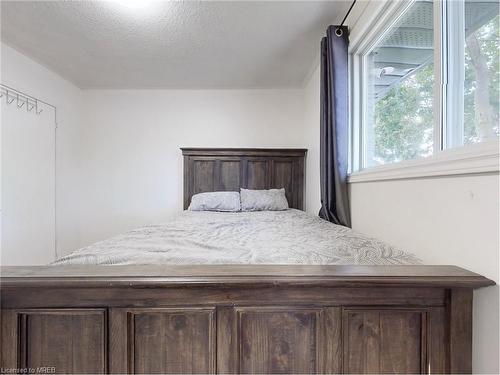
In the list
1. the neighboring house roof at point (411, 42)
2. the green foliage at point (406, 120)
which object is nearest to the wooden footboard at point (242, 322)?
the green foliage at point (406, 120)

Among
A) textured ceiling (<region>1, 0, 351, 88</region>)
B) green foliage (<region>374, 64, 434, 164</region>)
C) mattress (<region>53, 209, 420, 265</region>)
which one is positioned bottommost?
mattress (<region>53, 209, 420, 265</region>)

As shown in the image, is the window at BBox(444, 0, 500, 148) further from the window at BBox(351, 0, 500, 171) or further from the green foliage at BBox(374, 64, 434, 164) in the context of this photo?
the green foliage at BBox(374, 64, 434, 164)

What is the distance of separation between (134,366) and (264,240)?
78cm

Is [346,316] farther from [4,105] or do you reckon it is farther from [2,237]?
[4,105]

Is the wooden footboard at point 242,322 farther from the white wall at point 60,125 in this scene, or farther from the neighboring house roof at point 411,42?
the white wall at point 60,125

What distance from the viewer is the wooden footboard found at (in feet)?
2.26

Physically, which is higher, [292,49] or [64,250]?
[292,49]

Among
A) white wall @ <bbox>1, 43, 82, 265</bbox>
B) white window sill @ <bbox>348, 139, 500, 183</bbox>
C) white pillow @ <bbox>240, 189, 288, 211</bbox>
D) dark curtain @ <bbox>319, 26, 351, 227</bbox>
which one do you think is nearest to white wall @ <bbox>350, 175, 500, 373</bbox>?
white window sill @ <bbox>348, 139, 500, 183</bbox>

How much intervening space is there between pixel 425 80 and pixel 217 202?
228 centimetres

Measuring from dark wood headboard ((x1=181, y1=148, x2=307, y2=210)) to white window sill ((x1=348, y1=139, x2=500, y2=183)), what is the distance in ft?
6.92

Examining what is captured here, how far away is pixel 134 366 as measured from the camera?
2.30ft

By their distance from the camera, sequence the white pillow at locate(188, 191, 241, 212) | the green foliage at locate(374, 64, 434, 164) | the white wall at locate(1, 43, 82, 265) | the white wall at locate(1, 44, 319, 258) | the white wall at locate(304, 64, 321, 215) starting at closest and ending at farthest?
the green foliage at locate(374, 64, 434, 164) < the white wall at locate(1, 43, 82, 265) < the white wall at locate(304, 64, 321, 215) < the white pillow at locate(188, 191, 241, 212) < the white wall at locate(1, 44, 319, 258)

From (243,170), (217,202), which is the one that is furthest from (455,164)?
→ (243,170)

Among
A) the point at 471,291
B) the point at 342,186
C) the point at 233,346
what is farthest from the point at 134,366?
the point at 342,186
